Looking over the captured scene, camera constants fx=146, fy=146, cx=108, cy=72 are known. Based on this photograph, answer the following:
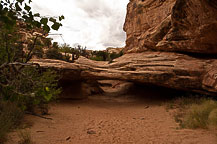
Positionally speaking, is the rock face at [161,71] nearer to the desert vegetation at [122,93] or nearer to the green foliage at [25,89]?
the desert vegetation at [122,93]

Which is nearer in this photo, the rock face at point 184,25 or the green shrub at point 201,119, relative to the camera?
the green shrub at point 201,119

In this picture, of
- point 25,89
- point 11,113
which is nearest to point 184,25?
point 25,89

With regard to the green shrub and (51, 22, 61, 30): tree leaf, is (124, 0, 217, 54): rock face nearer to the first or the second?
the green shrub

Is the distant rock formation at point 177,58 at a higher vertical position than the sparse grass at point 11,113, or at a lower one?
higher

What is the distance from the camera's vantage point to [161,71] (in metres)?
8.16

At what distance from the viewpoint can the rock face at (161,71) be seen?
7.28 m

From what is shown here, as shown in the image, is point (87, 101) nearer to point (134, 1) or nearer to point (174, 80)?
point (174, 80)

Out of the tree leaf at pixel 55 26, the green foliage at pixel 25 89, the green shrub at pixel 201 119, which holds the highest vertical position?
the tree leaf at pixel 55 26

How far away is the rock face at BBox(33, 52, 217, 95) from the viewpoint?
7.28 meters

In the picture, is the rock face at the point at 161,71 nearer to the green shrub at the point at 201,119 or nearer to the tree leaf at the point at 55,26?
the green shrub at the point at 201,119

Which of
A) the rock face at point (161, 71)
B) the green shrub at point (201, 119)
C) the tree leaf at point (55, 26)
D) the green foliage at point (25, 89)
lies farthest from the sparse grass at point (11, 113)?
the green shrub at point (201, 119)

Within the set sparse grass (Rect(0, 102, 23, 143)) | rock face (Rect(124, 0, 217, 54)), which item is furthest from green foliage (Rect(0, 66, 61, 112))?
rock face (Rect(124, 0, 217, 54))

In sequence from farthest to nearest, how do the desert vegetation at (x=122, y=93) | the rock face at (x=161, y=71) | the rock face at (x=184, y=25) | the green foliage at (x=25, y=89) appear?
the rock face at (x=161, y=71), the rock face at (x=184, y=25), the desert vegetation at (x=122, y=93), the green foliage at (x=25, y=89)

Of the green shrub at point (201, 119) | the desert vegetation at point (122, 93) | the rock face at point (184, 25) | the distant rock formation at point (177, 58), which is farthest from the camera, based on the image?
the distant rock formation at point (177, 58)
